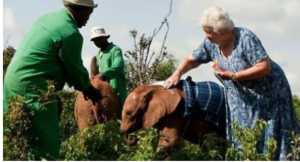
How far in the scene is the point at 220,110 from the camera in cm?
689

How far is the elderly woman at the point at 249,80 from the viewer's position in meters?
6.36

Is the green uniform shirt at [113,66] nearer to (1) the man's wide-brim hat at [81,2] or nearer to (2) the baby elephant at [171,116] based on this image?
(2) the baby elephant at [171,116]

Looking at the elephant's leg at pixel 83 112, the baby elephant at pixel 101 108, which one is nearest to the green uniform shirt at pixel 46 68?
the baby elephant at pixel 101 108

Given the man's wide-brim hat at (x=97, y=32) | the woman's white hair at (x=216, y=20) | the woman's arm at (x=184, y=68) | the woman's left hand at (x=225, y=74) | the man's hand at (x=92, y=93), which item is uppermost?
the man's wide-brim hat at (x=97, y=32)

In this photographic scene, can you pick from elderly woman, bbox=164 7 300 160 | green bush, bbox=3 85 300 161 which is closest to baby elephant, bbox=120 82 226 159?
elderly woman, bbox=164 7 300 160

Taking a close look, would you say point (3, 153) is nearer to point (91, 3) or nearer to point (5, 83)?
point (5, 83)

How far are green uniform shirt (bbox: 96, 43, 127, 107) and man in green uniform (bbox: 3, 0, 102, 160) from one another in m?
3.88

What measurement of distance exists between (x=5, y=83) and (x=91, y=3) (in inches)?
34.0

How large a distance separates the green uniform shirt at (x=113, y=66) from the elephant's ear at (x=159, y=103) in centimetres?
278

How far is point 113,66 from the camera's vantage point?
9.96m

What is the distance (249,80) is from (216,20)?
0.54 meters

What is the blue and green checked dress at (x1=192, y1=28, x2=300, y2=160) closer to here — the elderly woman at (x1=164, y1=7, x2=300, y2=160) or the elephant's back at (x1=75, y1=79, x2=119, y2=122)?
the elderly woman at (x1=164, y1=7, x2=300, y2=160)

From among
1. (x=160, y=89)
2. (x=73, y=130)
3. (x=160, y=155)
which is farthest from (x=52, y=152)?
(x=73, y=130)

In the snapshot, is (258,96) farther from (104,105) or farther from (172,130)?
(104,105)
